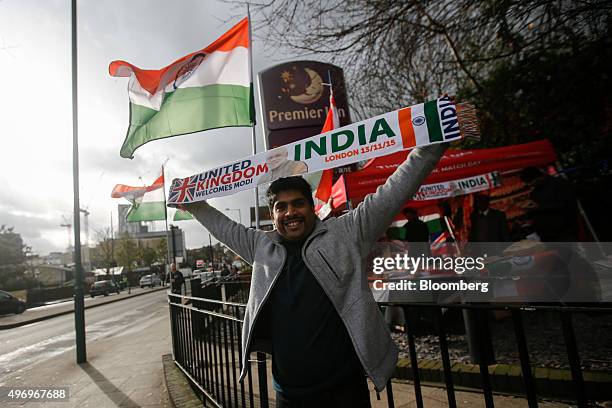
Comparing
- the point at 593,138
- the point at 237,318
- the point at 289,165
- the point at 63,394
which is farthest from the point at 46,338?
the point at 593,138

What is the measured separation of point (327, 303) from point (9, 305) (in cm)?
2675

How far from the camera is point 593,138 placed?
8133 millimetres

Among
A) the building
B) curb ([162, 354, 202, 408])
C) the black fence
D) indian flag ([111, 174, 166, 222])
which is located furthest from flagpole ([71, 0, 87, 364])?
the building

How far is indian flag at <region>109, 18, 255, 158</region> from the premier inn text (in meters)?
7.18

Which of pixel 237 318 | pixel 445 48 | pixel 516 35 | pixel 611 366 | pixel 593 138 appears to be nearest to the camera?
pixel 237 318

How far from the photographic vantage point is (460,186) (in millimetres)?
6676

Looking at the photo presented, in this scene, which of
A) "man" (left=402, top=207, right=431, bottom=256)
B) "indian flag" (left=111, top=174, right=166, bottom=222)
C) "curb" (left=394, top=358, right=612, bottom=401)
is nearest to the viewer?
"curb" (left=394, top=358, right=612, bottom=401)

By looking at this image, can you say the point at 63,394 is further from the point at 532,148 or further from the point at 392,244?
the point at 532,148

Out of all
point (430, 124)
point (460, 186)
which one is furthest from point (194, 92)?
point (460, 186)

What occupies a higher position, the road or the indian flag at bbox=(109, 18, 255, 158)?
the indian flag at bbox=(109, 18, 255, 158)

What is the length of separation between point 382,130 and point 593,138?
8.43m

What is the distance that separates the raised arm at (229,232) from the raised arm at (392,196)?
613 millimetres

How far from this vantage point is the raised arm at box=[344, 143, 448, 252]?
1818 mm

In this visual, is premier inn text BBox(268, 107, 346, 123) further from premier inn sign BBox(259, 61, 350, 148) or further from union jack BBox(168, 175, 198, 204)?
union jack BBox(168, 175, 198, 204)
